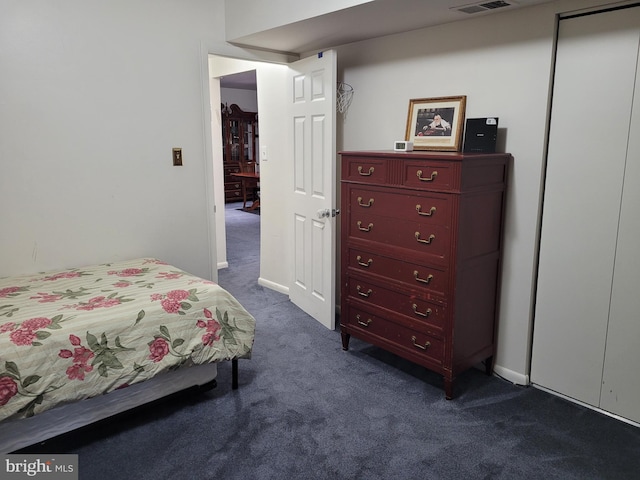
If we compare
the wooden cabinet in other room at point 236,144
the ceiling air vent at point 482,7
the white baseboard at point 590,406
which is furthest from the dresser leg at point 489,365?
the wooden cabinet in other room at point 236,144

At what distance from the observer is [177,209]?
3.36m

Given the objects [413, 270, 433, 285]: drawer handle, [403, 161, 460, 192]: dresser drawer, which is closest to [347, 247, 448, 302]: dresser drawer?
[413, 270, 433, 285]: drawer handle

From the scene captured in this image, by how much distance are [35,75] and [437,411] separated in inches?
113

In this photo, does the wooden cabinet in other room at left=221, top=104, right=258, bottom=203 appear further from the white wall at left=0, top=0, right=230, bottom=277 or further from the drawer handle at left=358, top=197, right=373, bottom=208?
the drawer handle at left=358, top=197, right=373, bottom=208

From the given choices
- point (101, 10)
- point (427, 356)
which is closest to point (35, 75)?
point (101, 10)

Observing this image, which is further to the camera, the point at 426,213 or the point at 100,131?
the point at 100,131

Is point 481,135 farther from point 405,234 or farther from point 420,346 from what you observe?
point 420,346

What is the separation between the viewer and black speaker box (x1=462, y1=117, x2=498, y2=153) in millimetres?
2549

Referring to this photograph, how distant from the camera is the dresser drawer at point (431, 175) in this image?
92.2 inches

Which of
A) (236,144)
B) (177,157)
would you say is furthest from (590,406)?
(236,144)

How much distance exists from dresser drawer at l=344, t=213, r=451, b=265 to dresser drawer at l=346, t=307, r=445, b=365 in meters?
0.45

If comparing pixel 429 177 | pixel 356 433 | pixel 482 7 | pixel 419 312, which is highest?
pixel 482 7

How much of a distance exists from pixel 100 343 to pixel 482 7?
2446 mm

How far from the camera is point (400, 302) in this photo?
2.71 metres
